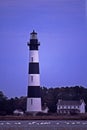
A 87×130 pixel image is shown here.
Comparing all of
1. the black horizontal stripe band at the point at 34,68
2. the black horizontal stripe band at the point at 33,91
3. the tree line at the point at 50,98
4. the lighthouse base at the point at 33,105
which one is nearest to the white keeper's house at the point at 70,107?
the tree line at the point at 50,98

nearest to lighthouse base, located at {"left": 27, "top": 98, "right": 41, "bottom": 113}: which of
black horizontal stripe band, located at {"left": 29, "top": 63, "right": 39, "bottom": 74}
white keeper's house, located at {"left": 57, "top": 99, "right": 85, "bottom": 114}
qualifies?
black horizontal stripe band, located at {"left": 29, "top": 63, "right": 39, "bottom": 74}

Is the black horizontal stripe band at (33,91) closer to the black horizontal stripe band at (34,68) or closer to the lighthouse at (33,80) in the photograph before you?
the lighthouse at (33,80)

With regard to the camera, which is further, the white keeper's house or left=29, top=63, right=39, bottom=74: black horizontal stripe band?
the white keeper's house

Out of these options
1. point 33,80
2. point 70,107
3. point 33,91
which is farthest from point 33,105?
point 70,107

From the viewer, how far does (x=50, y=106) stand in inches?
999

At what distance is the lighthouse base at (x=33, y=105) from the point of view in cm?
2361

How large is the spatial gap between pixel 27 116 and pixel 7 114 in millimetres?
877

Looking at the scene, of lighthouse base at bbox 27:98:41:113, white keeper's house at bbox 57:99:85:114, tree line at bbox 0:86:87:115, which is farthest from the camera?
white keeper's house at bbox 57:99:85:114

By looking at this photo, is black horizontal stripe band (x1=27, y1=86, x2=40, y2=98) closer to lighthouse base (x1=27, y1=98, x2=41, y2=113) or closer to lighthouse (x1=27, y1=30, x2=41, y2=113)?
lighthouse (x1=27, y1=30, x2=41, y2=113)

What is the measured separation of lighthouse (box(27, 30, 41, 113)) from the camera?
23312 millimetres

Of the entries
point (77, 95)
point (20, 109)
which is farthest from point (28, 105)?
point (77, 95)

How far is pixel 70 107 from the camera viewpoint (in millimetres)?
28078

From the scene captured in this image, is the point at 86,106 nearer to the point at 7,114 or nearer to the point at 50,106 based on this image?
the point at 50,106

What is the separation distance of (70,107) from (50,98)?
5.30ft
